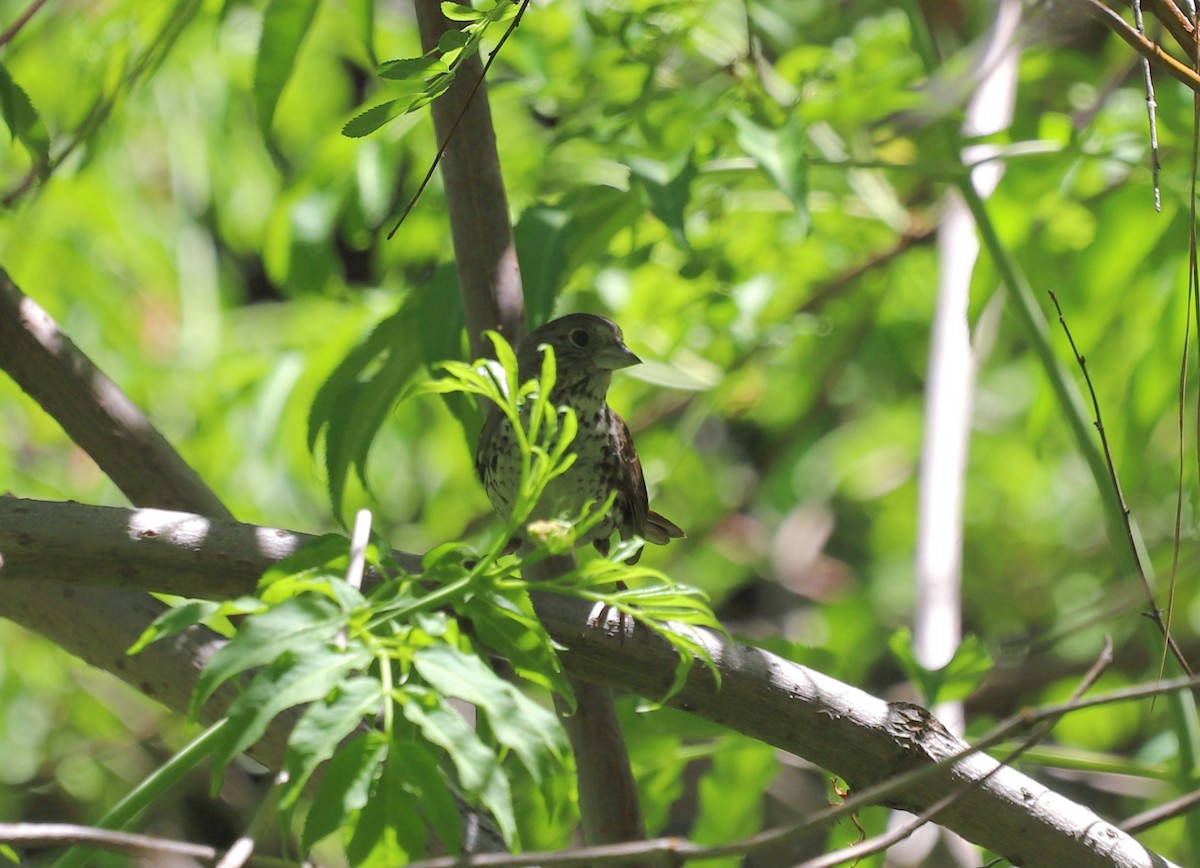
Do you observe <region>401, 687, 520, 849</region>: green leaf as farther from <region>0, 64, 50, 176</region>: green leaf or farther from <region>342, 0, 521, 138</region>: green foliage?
<region>0, 64, 50, 176</region>: green leaf

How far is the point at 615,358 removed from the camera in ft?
10.9

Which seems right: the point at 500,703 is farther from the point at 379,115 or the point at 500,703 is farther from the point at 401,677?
the point at 379,115

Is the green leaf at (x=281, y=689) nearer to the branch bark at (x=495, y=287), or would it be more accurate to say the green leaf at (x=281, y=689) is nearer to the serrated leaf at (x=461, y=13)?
the serrated leaf at (x=461, y=13)

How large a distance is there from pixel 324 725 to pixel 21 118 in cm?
137

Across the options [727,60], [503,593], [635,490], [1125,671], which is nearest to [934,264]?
[727,60]

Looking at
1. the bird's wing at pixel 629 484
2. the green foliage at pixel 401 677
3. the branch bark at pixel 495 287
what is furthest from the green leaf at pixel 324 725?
the bird's wing at pixel 629 484

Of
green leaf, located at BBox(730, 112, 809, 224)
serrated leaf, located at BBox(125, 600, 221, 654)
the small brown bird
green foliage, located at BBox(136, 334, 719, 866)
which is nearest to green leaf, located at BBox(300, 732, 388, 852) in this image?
green foliage, located at BBox(136, 334, 719, 866)

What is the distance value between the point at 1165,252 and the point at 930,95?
618 mm

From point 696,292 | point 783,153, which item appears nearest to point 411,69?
point 783,153

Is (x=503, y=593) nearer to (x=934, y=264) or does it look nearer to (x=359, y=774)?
(x=359, y=774)

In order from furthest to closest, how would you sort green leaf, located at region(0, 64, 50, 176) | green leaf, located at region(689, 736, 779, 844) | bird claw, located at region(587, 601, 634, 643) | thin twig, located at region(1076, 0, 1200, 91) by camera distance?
green leaf, located at region(689, 736, 779, 844), green leaf, located at region(0, 64, 50, 176), bird claw, located at region(587, 601, 634, 643), thin twig, located at region(1076, 0, 1200, 91)

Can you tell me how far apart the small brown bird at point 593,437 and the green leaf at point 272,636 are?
1658 millimetres

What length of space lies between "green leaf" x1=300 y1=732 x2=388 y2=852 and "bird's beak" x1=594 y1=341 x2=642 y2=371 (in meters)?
1.96

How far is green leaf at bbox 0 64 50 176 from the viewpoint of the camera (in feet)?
6.99
